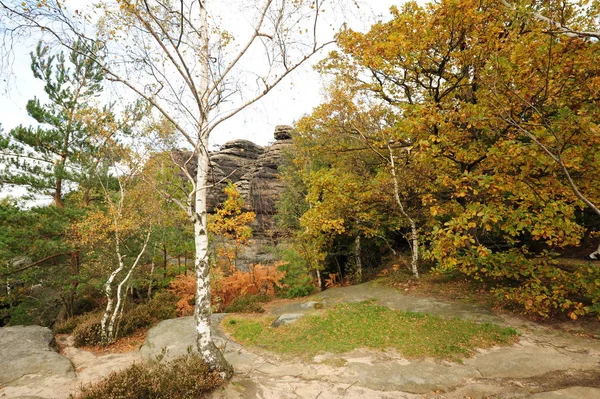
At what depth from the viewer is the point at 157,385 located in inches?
213

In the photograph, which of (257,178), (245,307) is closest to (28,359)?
(245,307)

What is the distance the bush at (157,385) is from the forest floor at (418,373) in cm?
41

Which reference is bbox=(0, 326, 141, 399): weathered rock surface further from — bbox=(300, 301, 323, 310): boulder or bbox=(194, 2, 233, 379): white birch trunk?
bbox=(300, 301, 323, 310): boulder

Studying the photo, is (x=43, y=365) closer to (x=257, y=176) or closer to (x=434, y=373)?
(x=434, y=373)

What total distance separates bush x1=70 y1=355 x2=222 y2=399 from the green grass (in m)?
2.77

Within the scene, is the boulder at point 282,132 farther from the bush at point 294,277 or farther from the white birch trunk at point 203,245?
the white birch trunk at point 203,245

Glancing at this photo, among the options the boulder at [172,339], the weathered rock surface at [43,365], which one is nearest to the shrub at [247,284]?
the boulder at [172,339]

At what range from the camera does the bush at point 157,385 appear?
533cm

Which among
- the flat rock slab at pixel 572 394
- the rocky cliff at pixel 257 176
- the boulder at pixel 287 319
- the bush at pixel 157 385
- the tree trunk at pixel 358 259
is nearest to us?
the flat rock slab at pixel 572 394

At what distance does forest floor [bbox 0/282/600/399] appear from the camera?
5652 mm

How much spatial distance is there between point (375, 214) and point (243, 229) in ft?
25.8

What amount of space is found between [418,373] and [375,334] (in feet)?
7.05

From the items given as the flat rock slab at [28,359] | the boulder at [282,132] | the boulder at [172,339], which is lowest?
the boulder at [172,339]

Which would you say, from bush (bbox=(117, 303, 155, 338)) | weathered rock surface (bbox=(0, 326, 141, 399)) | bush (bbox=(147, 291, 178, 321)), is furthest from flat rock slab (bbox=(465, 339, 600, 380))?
bush (bbox=(147, 291, 178, 321))
